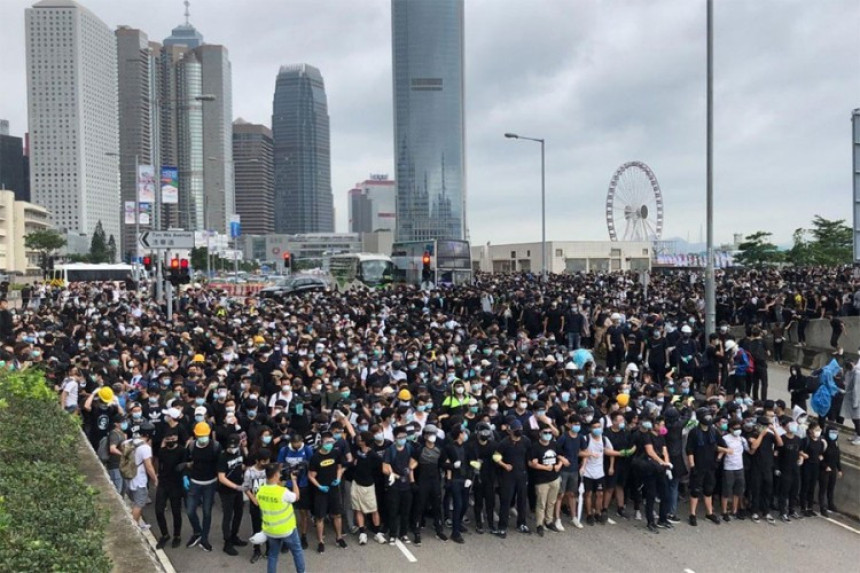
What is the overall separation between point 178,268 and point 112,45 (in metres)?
177

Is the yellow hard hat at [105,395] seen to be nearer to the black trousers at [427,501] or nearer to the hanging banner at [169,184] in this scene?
the black trousers at [427,501]

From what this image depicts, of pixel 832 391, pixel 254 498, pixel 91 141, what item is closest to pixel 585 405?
pixel 832 391

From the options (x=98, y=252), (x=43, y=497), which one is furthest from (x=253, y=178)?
(x=43, y=497)

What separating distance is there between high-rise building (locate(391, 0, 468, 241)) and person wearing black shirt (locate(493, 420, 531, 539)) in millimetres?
141283

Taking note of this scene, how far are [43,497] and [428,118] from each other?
14947cm

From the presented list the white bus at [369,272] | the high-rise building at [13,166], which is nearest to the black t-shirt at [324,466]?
the white bus at [369,272]

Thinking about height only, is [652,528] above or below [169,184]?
below

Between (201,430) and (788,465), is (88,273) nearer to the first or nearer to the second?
(201,430)

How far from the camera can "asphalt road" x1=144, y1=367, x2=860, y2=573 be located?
8.70m

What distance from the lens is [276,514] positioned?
7.74 m

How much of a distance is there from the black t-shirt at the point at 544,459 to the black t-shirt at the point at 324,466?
8.68 feet

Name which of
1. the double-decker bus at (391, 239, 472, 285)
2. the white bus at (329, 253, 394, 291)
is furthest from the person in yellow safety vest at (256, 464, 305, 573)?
the white bus at (329, 253, 394, 291)

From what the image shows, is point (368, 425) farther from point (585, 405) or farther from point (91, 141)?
point (91, 141)

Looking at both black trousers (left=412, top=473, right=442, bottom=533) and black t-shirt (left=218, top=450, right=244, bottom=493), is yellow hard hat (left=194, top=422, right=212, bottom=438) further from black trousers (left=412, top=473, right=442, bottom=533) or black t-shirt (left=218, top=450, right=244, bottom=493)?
black trousers (left=412, top=473, right=442, bottom=533)
